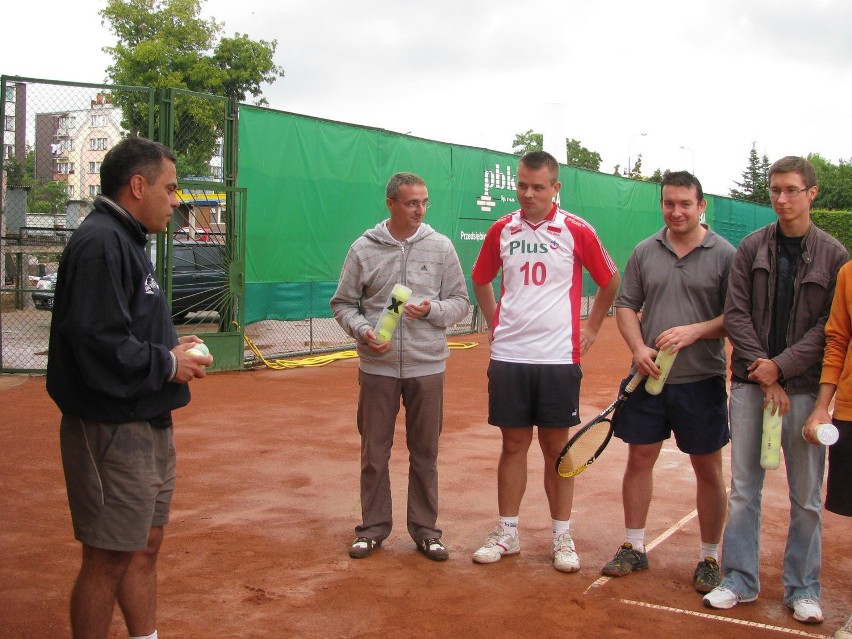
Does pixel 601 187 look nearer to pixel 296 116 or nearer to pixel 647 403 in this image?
pixel 296 116

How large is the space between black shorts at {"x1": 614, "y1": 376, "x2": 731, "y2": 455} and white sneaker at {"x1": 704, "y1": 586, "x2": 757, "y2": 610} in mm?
649

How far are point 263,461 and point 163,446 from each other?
368cm

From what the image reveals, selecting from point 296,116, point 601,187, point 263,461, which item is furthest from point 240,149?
point 601,187

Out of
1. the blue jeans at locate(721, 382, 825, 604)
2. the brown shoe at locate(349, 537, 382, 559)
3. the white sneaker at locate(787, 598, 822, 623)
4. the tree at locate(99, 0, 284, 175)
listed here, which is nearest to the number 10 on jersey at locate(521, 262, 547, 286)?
the blue jeans at locate(721, 382, 825, 604)

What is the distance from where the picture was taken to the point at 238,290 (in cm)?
1108

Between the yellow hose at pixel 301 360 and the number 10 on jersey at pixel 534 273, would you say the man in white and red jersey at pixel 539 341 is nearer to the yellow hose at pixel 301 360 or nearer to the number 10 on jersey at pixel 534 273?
the number 10 on jersey at pixel 534 273

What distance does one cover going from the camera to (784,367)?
396 centimetres

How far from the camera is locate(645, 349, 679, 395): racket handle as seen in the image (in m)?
4.35

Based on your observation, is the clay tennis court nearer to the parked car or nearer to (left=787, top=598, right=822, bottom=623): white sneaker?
(left=787, top=598, right=822, bottom=623): white sneaker

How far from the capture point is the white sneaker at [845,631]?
3.80 meters

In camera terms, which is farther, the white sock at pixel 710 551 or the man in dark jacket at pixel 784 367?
the white sock at pixel 710 551

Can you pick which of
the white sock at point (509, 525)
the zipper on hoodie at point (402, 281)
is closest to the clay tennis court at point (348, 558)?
the white sock at point (509, 525)

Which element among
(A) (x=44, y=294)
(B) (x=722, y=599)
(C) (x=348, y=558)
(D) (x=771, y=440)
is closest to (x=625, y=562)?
(B) (x=722, y=599)

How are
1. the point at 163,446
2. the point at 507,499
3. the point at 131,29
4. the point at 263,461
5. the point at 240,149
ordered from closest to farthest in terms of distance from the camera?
1. the point at 163,446
2. the point at 507,499
3. the point at 263,461
4. the point at 240,149
5. the point at 131,29
